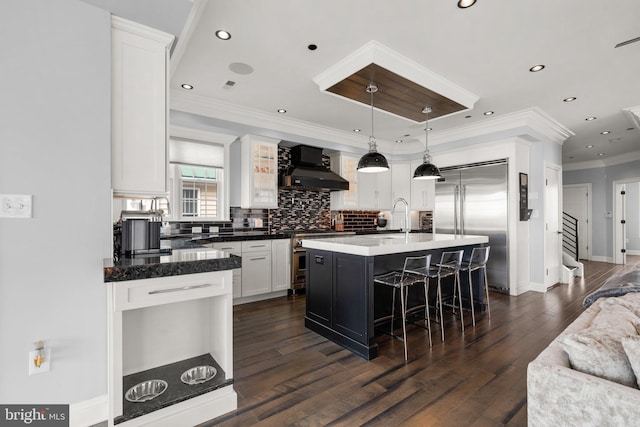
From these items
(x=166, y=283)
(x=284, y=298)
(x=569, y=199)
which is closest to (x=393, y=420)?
(x=166, y=283)

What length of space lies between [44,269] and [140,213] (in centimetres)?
68

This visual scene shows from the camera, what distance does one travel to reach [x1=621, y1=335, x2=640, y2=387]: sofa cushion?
1101mm

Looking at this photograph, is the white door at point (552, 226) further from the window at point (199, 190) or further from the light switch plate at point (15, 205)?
the light switch plate at point (15, 205)

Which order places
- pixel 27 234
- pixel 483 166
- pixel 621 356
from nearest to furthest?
pixel 621 356, pixel 27 234, pixel 483 166

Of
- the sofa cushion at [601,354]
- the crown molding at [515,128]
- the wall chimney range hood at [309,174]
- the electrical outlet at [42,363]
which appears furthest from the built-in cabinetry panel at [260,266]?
the sofa cushion at [601,354]

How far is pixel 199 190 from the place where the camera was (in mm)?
4352

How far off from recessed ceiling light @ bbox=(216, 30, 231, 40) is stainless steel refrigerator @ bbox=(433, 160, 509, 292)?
4.29 m

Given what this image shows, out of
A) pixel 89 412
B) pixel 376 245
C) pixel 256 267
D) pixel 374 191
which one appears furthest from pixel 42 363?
pixel 374 191

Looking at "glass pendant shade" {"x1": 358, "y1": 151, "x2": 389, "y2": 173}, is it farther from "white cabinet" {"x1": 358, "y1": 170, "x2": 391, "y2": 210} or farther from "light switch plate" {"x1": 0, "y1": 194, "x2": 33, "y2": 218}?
"light switch plate" {"x1": 0, "y1": 194, "x2": 33, "y2": 218}

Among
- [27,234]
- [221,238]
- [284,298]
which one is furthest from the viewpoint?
[284,298]

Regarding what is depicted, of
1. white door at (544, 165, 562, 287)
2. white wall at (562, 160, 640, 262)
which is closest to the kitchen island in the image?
white door at (544, 165, 562, 287)

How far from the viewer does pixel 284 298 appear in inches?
180

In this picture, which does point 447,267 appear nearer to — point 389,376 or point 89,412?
point 389,376

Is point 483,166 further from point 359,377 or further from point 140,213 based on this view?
point 140,213
